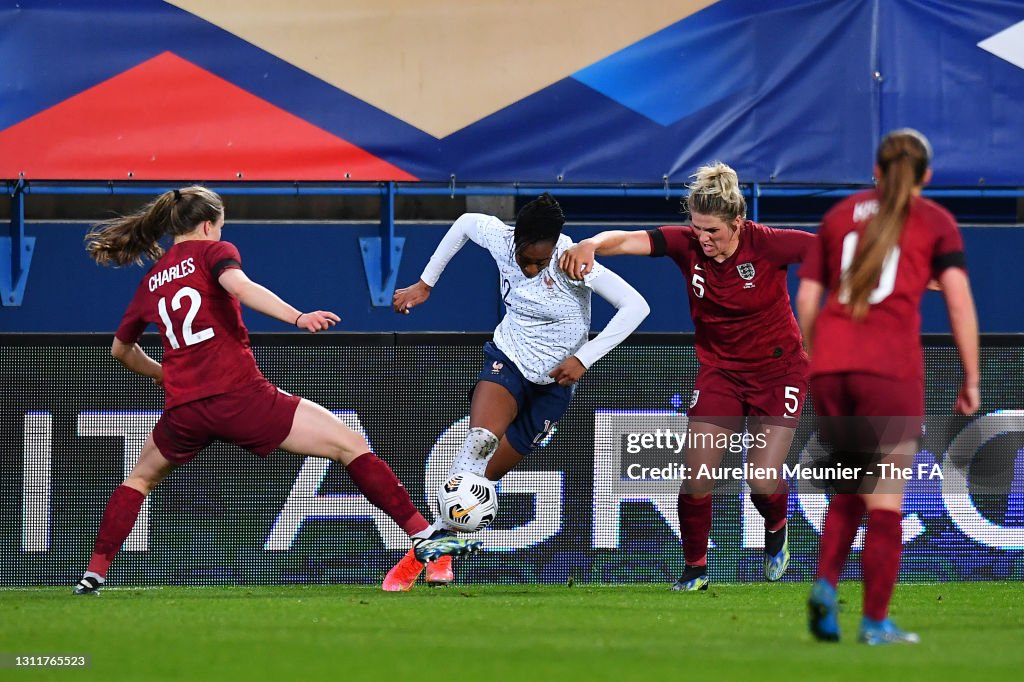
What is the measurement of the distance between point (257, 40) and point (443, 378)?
3.43 meters

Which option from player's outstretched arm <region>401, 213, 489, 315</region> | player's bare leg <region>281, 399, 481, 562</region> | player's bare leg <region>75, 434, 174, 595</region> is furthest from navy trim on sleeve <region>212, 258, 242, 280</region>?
player's outstretched arm <region>401, 213, 489, 315</region>

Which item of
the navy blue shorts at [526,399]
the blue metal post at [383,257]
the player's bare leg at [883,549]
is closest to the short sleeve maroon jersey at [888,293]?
the player's bare leg at [883,549]

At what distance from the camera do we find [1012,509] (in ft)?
26.5

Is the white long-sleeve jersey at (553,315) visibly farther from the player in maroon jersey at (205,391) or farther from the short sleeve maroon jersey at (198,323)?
the short sleeve maroon jersey at (198,323)

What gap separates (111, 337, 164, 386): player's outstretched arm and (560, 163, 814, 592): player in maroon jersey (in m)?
2.11

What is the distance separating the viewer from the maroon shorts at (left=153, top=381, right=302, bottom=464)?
265 inches

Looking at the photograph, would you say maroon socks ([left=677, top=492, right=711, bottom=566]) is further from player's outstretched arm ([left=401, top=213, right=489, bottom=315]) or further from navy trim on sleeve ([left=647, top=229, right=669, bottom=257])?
player's outstretched arm ([left=401, top=213, right=489, bottom=315])

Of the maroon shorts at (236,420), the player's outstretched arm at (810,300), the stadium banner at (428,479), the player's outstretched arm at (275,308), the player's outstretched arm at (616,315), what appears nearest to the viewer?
the player's outstretched arm at (810,300)

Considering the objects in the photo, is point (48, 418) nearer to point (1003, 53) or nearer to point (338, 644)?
point (338, 644)

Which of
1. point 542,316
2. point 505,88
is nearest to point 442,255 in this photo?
point 542,316

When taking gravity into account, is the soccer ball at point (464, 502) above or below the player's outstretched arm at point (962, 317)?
below

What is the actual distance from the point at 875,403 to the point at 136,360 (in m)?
3.74

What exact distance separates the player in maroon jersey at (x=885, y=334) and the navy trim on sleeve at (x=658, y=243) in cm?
221

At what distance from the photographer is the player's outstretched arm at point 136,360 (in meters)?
7.12
